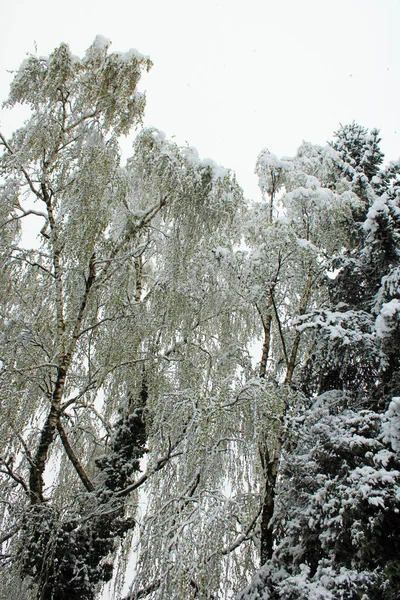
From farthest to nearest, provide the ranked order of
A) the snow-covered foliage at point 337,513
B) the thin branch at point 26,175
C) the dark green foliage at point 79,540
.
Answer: the thin branch at point 26,175, the dark green foliage at point 79,540, the snow-covered foliage at point 337,513

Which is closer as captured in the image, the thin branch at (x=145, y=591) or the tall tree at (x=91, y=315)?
the thin branch at (x=145, y=591)

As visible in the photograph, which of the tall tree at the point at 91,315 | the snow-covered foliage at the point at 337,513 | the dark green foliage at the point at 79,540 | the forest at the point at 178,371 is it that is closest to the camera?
the snow-covered foliage at the point at 337,513

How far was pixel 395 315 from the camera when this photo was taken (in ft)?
13.8

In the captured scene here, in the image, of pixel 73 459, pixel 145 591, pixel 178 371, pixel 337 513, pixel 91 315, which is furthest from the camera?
pixel 91 315

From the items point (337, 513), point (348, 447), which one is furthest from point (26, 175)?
point (337, 513)

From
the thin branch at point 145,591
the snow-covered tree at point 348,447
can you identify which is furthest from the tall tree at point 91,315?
the snow-covered tree at point 348,447

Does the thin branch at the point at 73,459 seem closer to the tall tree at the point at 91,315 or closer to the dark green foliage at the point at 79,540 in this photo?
the tall tree at the point at 91,315

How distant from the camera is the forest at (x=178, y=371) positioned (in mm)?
3689

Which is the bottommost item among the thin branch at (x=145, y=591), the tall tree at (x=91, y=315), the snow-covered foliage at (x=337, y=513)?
the thin branch at (x=145, y=591)

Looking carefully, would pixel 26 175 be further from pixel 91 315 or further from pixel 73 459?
pixel 73 459

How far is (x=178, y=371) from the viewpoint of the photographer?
16.8 feet

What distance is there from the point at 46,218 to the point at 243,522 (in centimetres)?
403

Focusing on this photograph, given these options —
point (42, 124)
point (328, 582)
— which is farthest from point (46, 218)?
point (328, 582)

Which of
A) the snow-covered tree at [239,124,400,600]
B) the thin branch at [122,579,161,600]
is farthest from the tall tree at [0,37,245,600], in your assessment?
the snow-covered tree at [239,124,400,600]
